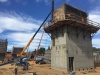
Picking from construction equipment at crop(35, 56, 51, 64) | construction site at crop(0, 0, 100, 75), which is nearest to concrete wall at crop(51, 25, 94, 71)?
construction site at crop(0, 0, 100, 75)

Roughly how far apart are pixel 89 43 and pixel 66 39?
7.05 metres

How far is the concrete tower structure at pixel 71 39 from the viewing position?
71.6 feet

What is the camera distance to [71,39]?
886 inches

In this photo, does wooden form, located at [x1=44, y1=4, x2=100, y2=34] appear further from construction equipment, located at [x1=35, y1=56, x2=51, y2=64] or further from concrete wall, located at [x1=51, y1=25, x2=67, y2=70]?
construction equipment, located at [x1=35, y1=56, x2=51, y2=64]

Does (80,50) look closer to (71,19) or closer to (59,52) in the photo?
(59,52)

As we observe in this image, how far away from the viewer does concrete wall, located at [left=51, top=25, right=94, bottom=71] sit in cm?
2178

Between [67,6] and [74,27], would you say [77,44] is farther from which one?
[67,6]

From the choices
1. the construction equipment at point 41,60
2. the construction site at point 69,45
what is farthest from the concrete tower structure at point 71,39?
the construction equipment at point 41,60

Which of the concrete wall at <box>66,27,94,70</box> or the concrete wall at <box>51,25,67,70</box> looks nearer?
the concrete wall at <box>51,25,67,70</box>

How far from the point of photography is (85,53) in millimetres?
24578

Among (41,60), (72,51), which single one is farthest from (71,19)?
(41,60)

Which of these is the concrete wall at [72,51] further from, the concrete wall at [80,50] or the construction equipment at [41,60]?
the construction equipment at [41,60]

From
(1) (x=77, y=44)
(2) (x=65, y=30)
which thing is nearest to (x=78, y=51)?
(1) (x=77, y=44)

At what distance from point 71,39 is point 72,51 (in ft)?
7.29
